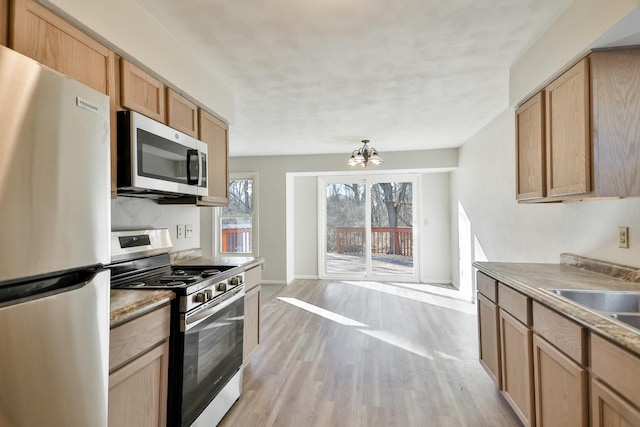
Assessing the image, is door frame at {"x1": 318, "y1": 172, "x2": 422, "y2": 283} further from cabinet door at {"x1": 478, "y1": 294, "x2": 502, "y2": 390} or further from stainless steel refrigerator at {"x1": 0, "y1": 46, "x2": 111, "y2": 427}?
stainless steel refrigerator at {"x1": 0, "y1": 46, "x2": 111, "y2": 427}

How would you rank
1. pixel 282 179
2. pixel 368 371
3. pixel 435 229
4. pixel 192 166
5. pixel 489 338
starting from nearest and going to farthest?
pixel 192 166 < pixel 489 338 < pixel 368 371 < pixel 282 179 < pixel 435 229

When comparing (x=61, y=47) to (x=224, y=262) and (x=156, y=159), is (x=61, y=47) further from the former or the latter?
(x=224, y=262)

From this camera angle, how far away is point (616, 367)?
1.10 meters

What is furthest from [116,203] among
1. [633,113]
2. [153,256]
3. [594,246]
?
[594,246]

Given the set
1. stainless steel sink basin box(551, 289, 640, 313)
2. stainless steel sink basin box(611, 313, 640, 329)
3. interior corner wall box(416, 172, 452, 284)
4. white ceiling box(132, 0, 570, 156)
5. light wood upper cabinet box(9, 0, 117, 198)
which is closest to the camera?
light wood upper cabinet box(9, 0, 117, 198)

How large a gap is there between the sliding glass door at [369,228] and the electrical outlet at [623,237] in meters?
4.22

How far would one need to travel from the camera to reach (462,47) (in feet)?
7.18

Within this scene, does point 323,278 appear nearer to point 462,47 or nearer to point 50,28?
point 462,47

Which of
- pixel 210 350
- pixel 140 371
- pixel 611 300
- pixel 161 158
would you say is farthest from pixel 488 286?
pixel 161 158

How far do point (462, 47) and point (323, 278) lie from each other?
4958mm

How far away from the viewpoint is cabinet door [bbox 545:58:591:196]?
5.36 ft

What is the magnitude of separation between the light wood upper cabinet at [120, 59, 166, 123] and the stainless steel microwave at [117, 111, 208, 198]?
11cm

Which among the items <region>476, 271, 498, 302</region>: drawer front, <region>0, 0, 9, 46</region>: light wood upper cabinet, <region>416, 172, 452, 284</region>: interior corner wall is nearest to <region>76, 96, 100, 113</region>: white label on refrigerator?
<region>0, 0, 9, 46</region>: light wood upper cabinet

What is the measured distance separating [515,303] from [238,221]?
5.05 metres
